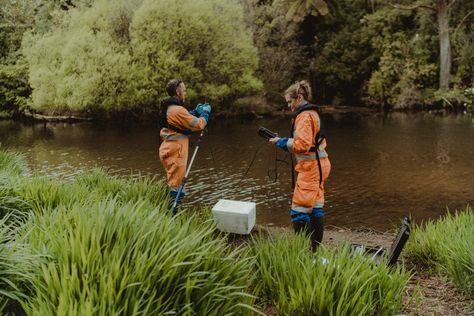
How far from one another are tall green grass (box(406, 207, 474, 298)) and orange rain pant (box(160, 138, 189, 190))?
3.24 meters

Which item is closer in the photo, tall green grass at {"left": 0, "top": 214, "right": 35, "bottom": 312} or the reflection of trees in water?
tall green grass at {"left": 0, "top": 214, "right": 35, "bottom": 312}

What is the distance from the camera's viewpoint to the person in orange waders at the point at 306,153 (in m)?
4.89

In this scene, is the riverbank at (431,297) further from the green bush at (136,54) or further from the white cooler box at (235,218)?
the green bush at (136,54)

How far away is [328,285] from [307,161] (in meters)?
2.15

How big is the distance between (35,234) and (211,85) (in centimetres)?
2489

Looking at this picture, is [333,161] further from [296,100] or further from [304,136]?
[304,136]

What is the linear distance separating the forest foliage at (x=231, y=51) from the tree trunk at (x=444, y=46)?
0.23ft

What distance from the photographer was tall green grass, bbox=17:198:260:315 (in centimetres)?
238

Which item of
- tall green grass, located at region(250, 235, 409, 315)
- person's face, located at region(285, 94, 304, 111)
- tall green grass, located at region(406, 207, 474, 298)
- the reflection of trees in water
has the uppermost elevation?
person's face, located at region(285, 94, 304, 111)

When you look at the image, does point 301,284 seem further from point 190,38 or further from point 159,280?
point 190,38

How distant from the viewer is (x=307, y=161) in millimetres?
5008

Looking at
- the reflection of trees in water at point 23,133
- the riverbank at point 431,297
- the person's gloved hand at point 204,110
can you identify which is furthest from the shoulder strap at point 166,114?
the reflection of trees in water at point 23,133

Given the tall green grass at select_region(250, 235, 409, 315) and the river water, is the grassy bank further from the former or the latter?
the river water

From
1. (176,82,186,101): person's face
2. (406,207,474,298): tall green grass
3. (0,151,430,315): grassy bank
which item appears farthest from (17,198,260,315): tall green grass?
(176,82,186,101): person's face
